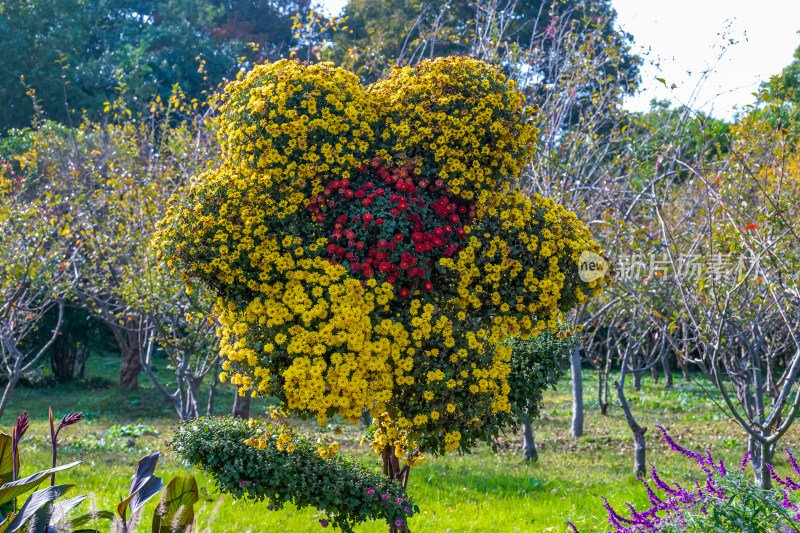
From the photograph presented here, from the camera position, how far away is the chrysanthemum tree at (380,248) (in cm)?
385

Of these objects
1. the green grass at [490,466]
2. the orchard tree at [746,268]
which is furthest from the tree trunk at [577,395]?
the orchard tree at [746,268]

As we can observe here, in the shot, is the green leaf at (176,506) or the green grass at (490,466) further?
the green grass at (490,466)

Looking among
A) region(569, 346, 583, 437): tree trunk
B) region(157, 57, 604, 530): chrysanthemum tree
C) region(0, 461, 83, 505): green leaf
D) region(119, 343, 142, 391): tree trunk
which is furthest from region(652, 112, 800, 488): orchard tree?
region(119, 343, 142, 391): tree trunk

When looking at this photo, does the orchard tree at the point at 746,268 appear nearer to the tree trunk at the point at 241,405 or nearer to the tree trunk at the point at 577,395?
the tree trunk at the point at 577,395

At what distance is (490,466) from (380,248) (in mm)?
5706

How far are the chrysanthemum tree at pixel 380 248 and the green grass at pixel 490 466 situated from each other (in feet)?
3.49

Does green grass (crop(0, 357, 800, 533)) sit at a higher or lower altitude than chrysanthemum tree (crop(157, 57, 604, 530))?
lower

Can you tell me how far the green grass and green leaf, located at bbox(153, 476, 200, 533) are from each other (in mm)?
148

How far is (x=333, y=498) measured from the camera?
438cm

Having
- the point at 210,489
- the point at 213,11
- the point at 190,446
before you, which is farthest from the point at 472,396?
the point at 213,11

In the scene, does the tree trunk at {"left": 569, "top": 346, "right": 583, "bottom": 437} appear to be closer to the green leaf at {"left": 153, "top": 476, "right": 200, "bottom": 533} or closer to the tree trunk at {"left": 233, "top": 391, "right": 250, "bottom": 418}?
the tree trunk at {"left": 233, "top": 391, "right": 250, "bottom": 418}

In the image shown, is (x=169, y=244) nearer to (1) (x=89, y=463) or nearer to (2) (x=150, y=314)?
(2) (x=150, y=314)

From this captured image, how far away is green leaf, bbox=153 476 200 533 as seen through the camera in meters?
2.54

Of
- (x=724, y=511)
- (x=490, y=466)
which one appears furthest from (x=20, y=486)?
(x=490, y=466)
